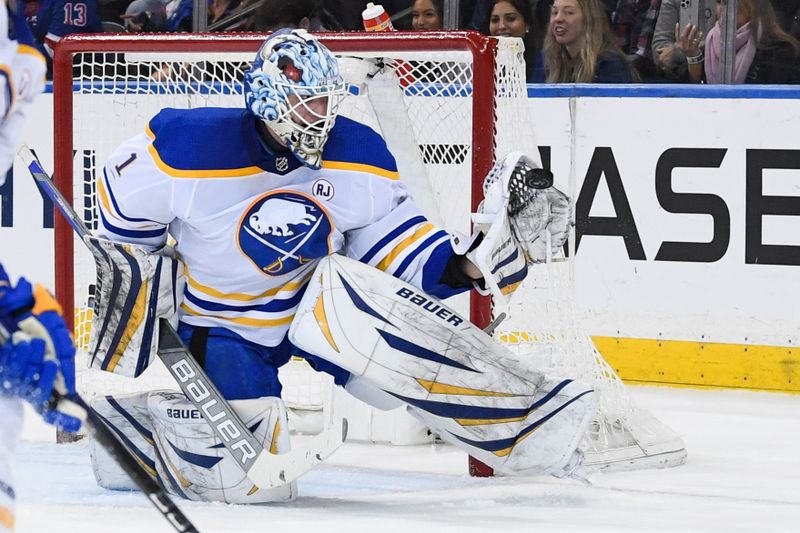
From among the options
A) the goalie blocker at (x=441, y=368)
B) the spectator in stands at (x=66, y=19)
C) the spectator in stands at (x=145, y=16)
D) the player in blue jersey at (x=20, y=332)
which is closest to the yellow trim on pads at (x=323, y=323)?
the goalie blocker at (x=441, y=368)

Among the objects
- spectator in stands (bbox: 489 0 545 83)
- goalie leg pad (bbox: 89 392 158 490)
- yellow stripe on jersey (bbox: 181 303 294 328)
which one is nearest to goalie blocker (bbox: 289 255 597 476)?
yellow stripe on jersey (bbox: 181 303 294 328)

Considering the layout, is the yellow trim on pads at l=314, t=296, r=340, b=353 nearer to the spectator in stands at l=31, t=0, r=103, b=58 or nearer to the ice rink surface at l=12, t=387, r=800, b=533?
the ice rink surface at l=12, t=387, r=800, b=533

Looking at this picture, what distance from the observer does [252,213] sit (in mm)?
3062

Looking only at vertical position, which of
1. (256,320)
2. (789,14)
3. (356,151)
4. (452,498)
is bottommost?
(452,498)

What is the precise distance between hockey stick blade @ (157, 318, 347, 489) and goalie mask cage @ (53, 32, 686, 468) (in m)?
0.57

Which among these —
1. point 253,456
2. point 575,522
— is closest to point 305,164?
point 253,456

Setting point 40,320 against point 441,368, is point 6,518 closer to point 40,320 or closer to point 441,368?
point 40,320

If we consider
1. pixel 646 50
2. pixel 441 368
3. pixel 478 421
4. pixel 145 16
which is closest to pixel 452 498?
pixel 478 421

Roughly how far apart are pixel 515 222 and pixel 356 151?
Answer: 0.35 meters

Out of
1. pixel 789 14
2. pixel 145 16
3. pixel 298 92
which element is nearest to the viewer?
Result: pixel 298 92

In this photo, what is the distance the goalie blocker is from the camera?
306cm

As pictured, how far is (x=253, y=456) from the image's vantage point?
3037 mm

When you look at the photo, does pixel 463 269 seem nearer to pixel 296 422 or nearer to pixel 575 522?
pixel 575 522

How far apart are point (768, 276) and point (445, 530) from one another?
1891 millimetres
